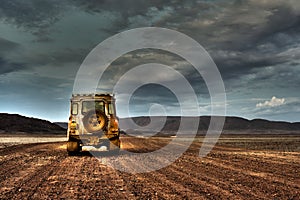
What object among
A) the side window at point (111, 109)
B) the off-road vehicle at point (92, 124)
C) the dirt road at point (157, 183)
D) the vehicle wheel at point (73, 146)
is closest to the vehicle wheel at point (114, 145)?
the off-road vehicle at point (92, 124)

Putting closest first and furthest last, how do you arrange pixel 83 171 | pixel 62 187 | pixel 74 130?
pixel 62 187 < pixel 83 171 < pixel 74 130

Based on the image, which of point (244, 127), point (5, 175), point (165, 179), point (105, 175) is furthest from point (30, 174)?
point (244, 127)

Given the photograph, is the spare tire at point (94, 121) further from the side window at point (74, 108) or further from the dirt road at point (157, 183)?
the dirt road at point (157, 183)

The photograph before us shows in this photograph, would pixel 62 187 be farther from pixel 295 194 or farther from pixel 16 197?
pixel 295 194

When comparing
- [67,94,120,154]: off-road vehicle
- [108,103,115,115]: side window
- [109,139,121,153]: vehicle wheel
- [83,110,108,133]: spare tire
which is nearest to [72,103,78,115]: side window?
[67,94,120,154]: off-road vehicle

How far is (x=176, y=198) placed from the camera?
8.02 m

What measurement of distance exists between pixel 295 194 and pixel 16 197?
6.85 meters

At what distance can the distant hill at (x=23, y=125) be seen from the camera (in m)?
106

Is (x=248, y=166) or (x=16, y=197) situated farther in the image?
(x=248, y=166)

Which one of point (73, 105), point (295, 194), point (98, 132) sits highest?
point (73, 105)

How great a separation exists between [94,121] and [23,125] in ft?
338

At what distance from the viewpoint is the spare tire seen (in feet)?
61.9

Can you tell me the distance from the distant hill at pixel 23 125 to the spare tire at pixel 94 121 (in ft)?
286

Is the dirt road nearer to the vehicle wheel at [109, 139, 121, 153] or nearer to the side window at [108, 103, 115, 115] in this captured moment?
the vehicle wheel at [109, 139, 121, 153]
